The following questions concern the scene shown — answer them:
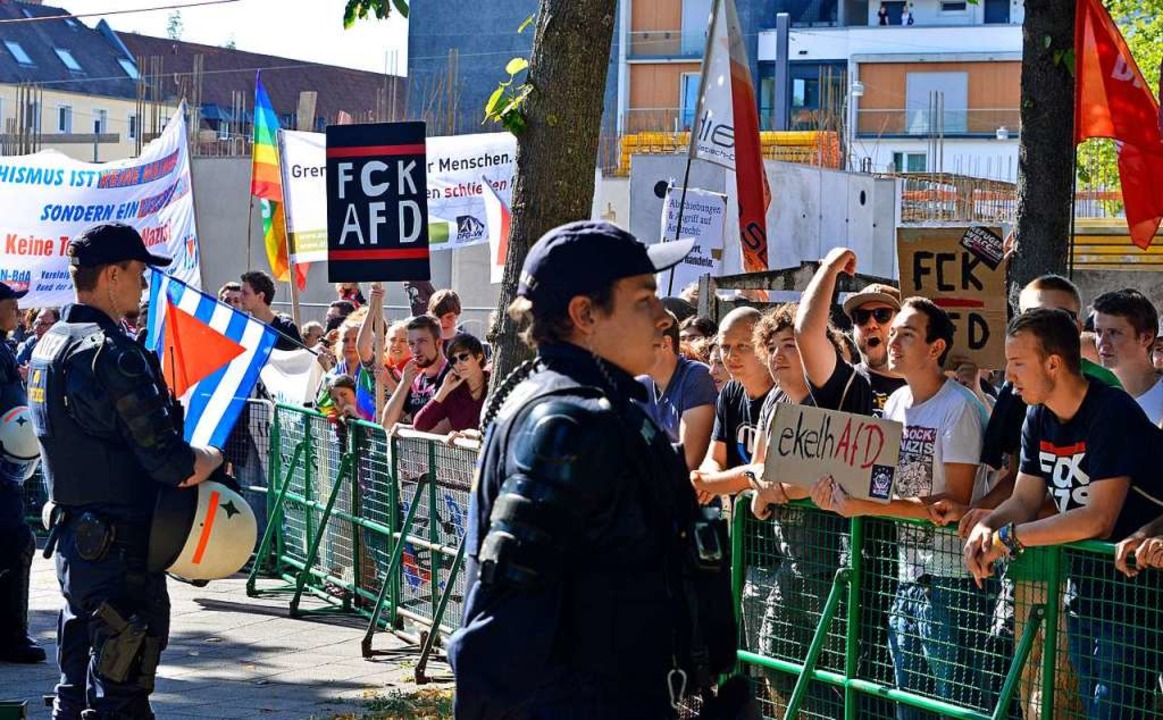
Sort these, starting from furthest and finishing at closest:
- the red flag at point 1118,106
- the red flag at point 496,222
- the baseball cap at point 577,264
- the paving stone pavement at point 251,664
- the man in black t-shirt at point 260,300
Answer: the red flag at point 496,222 → the man in black t-shirt at point 260,300 → the red flag at point 1118,106 → the paving stone pavement at point 251,664 → the baseball cap at point 577,264

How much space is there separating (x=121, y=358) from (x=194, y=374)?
2696 millimetres

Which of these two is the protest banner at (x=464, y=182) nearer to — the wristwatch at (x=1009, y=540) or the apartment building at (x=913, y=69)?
the wristwatch at (x=1009, y=540)

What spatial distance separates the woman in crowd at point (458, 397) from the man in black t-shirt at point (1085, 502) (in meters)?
4.41

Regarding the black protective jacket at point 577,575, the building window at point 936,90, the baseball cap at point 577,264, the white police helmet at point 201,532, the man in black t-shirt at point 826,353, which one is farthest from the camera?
the building window at point 936,90

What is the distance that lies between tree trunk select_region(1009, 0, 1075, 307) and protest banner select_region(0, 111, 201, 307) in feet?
26.7

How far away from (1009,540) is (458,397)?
15.5 feet

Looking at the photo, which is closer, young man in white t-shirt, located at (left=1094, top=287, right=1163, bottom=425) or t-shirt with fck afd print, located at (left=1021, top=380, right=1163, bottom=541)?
t-shirt with fck afd print, located at (left=1021, top=380, right=1163, bottom=541)

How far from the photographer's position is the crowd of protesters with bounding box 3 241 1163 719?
17.9ft

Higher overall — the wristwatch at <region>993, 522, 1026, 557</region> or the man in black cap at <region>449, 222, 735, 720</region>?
the man in black cap at <region>449, 222, 735, 720</region>

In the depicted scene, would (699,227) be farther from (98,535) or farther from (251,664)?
(98,535)

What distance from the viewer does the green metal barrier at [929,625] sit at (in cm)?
540

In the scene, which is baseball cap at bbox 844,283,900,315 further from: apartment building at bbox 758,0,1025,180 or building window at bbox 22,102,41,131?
apartment building at bbox 758,0,1025,180

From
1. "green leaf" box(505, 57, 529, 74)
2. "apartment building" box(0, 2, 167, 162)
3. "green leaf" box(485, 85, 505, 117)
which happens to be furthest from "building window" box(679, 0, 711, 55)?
"green leaf" box(485, 85, 505, 117)

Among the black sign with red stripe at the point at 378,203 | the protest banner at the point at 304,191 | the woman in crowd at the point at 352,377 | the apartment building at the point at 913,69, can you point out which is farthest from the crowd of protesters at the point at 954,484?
the apartment building at the point at 913,69
